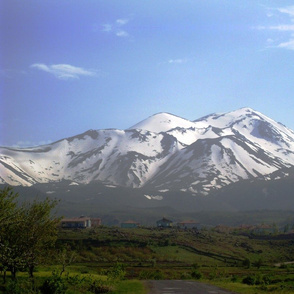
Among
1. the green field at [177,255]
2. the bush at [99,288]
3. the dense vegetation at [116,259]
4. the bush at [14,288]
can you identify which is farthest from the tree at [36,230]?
the green field at [177,255]

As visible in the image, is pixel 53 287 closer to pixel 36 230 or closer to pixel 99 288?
pixel 99 288

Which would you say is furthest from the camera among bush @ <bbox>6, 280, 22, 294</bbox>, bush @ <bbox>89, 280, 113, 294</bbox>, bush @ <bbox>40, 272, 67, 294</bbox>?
bush @ <bbox>89, 280, 113, 294</bbox>

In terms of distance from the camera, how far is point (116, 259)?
90750mm

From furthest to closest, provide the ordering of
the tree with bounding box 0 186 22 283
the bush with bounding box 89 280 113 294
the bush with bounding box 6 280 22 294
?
the bush with bounding box 89 280 113 294 < the bush with bounding box 6 280 22 294 < the tree with bounding box 0 186 22 283

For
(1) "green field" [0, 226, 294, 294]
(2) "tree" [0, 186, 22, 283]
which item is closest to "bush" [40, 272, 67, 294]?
(2) "tree" [0, 186, 22, 283]

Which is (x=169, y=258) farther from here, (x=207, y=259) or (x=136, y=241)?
(x=136, y=241)

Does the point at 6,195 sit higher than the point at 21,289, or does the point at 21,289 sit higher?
the point at 6,195

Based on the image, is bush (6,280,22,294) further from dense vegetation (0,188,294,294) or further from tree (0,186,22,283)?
tree (0,186,22,283)

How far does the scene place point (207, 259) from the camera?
97625 mm

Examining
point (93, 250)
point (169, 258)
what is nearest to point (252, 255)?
point (169, 258)

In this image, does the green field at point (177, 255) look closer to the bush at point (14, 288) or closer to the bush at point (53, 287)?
the bush at point (53, 287)

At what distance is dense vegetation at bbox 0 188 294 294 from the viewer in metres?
34.5

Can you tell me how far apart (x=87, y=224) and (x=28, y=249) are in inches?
5587

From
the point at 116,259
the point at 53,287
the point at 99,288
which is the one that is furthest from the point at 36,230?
the point at 116,259
